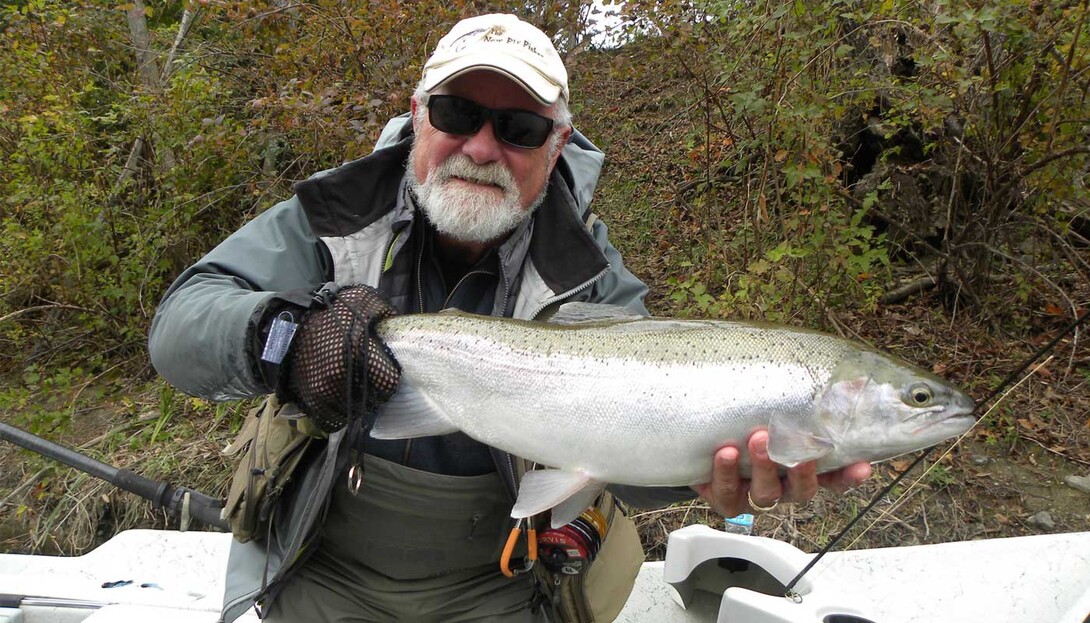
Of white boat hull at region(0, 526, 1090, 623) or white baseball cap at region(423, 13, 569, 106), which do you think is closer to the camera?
white baseball cap at region(423, 13, 569, 106)

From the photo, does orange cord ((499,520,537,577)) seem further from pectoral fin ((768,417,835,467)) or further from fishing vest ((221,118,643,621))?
pectoral fin ((768,417,835,467))

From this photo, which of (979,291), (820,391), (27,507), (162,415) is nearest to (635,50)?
(979,291)

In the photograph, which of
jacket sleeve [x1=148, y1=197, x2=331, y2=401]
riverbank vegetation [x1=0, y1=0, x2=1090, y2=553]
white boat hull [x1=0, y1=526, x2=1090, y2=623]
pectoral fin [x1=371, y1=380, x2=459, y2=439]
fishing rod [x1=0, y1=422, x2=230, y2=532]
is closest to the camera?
jacket sleeve [x1=148, y1=197, x2=331, y2=401]

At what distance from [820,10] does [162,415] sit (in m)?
6.15

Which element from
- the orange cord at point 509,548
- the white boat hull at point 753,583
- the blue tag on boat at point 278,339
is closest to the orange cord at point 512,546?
the orange cord at point 509,548

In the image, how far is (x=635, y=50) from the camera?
26.0 feet

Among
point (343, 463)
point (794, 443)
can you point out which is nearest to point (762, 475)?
point (794, 443)

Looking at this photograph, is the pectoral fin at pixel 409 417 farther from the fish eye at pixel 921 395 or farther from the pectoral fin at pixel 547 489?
the fish eye at pixel 921 395

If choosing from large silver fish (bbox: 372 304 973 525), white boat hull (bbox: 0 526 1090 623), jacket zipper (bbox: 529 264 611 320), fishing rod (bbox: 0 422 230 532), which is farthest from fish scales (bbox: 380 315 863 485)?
fishing rod (bbox: 0 422 230 532)

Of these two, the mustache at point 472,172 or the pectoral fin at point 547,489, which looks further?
the mustache at point 472,172

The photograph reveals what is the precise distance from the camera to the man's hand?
205 centimetres

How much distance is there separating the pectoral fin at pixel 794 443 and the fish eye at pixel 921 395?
27cm

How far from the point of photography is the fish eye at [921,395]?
202 cm

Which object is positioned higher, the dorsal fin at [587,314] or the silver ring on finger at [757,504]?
the dorsal fin at [587,314]
